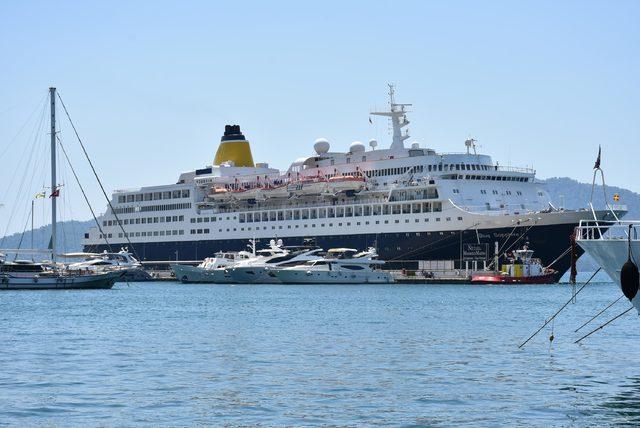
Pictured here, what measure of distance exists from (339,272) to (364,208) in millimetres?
8900

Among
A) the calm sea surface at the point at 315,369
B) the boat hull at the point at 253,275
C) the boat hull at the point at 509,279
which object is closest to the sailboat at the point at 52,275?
the boat hull at the point at 253,275

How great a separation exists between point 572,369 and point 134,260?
3355 inches

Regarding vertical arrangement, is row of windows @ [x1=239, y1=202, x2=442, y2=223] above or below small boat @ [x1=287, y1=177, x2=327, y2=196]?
below

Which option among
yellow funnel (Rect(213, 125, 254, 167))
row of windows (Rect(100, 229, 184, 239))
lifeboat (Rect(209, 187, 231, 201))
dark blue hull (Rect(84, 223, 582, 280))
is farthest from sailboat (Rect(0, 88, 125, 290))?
yellow funnel (Rect(213, 125, 254, 167))

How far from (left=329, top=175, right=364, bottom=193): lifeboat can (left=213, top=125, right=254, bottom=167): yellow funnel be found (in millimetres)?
19785

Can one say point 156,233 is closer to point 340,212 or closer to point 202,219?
point 202,219

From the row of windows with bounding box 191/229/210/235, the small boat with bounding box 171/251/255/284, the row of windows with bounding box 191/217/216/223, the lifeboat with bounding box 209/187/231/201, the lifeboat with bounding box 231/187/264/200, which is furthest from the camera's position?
the row of windows with bounding box 191/229/210/235

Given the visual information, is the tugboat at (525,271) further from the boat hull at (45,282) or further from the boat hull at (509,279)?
the boat hull at (45,282)

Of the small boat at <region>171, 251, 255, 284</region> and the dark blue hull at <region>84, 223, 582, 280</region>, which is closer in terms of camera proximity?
the dark blue hull at <region>84, 223, 582, 280</region>

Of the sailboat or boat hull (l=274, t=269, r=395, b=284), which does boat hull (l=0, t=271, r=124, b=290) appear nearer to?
the sailboat

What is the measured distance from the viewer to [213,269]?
96.7 metres

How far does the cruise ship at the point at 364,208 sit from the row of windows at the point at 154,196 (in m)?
0.12

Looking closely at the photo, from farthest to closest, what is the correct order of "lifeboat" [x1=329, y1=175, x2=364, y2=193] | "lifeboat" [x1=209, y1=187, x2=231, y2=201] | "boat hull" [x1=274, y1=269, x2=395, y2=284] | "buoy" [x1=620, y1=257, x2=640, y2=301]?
"lifeboat" [x1=209, y1=187, x2=231, y2=201], "lifeboat" [x1=329, y1=175, x2=364, y2=193], "boat hull" [x1=274, y1=269, x2=395, y2=284], "buoy" [x1=620, y1=257, x2=640, y2=301]

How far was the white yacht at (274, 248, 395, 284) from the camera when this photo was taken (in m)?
88.7
